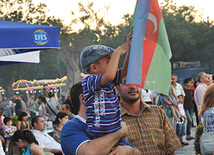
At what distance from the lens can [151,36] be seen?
8.38ft

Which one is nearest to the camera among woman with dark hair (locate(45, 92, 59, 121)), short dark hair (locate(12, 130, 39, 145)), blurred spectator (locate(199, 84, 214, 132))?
blurred spectator (locate(199, 84, 214, 132))

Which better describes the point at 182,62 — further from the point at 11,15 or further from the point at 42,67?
the point at 42,67

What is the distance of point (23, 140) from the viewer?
5.91 m

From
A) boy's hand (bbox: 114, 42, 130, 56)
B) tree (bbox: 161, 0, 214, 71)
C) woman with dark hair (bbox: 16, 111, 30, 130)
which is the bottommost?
woman with dark hair (bbox: 16, 111, 30, 130)

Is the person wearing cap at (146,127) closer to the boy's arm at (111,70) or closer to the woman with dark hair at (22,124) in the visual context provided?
the boy's arm at (111,70)

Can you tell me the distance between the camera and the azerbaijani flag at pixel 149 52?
97.1 inches

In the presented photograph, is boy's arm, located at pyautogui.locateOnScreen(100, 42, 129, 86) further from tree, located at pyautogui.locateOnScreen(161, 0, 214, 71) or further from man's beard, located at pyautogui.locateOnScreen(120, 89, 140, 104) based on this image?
tree, located at pyautogui.locateOnScreen(161, 0, 214, 71)

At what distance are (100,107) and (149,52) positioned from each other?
1.58 feet

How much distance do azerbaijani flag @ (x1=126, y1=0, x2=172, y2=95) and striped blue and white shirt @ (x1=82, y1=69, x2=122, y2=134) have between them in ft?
0.56

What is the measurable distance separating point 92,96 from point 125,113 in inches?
45.6

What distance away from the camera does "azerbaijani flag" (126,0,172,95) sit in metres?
2.47

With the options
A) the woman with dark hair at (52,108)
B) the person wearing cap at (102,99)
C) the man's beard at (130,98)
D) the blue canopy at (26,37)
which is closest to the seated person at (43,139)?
the blue canopy at (26,37)

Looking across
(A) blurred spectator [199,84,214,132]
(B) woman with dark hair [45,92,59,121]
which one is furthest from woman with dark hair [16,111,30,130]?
(A) blurred spectator [199,84,214,132]

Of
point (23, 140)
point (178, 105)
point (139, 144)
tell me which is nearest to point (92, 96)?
point (139, 144)
